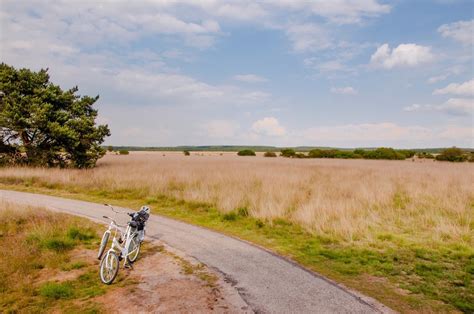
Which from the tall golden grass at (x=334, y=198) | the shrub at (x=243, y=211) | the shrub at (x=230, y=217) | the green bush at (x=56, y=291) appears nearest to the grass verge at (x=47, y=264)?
the green bush at (x=56, y=291)

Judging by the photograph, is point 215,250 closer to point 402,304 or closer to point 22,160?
point 402,304

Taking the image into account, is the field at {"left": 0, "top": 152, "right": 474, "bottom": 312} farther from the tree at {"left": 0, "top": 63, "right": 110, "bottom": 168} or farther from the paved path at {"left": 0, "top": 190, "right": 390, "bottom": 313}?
the tree at {"left": 0, "top": 63, "right": 110, "bottom": 168}

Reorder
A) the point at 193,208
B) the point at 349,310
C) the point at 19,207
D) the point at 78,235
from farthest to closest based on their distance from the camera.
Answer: the point at 193,208 < the point at 19,207 < the point at 78,235 < the point at 349,310

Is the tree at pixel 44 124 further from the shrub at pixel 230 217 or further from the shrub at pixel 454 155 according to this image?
the shrub at pixel 454 155

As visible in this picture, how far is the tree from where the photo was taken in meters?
26.0

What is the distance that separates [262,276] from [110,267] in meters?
3.30

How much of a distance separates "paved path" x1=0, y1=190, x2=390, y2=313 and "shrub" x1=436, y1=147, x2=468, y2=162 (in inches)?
1988

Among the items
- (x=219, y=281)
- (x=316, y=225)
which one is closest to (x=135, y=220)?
(x=219, y=281)

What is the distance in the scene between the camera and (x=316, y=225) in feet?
36.1

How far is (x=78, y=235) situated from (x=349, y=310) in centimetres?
811

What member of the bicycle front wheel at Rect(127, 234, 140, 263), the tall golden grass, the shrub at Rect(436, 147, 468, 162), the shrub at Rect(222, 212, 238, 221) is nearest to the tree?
the tall golden grass

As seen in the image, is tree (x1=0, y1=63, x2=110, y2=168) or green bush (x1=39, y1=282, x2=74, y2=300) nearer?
green bush (x1=39, y1=282, x2=74, y2=300)

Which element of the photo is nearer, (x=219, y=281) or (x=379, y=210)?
(x=219, y=281)

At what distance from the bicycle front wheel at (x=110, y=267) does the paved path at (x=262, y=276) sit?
2229mm
